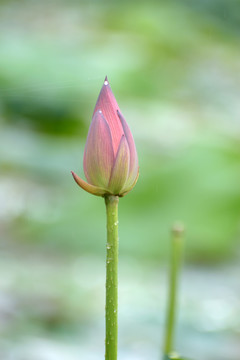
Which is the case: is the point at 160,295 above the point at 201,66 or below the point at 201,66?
below

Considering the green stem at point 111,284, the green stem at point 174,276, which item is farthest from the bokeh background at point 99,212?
the green stem at point 111,284

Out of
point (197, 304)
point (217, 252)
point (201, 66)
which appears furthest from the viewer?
point (201, 66)

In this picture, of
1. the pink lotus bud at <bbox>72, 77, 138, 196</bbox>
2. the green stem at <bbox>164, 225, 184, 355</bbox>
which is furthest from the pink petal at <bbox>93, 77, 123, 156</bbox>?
the green stem at <bbox>164, 225, 184, 355</bbox>

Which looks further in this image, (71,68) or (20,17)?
(20,17)

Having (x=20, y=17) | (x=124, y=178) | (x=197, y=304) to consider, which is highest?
(x=20, y=17)

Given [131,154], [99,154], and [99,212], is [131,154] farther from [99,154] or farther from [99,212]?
[99,212]

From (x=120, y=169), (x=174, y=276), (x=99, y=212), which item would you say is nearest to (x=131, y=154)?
(x=120, y=169)

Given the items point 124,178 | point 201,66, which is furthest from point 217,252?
point 201,66

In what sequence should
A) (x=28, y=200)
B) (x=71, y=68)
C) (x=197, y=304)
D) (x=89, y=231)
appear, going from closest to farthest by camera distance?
(x=197, y=304) → (x=89, y=231) → (x=28, y=200) → (x=71, y=68)

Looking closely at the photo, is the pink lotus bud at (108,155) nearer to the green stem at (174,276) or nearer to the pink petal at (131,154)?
the pink petal at (131,154)

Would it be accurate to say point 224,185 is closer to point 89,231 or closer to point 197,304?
point 89,231
